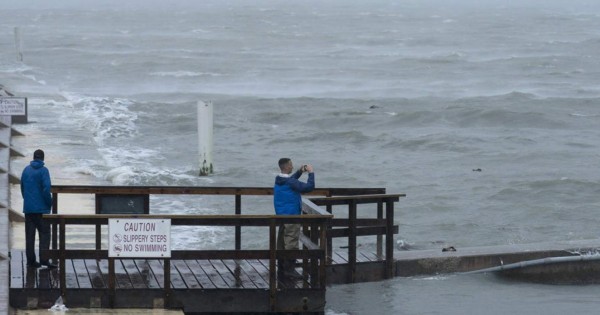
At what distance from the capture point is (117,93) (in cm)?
5275

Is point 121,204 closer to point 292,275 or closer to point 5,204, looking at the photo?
point 292,275

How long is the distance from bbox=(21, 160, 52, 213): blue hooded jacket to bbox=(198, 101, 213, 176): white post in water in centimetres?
1502

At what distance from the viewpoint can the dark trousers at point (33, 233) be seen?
12.0m

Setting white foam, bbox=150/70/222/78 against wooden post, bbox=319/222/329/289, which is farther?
white foam, bbox=150/70/222/78

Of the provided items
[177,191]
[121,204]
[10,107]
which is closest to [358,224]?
[177,191]

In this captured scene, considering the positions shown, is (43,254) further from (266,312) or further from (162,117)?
(162,117)

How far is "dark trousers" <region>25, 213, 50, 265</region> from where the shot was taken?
39.5 feet

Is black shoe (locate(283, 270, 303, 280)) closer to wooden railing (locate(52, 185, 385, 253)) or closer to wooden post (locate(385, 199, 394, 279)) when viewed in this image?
wooden railing (locate(52, 185, 385, 253))

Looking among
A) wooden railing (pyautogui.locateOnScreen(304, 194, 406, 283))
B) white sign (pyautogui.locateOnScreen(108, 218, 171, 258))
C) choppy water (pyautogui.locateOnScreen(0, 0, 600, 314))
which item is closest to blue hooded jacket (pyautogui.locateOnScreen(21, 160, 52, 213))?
white sign (pyautogui.locateOnScreen(108, 218, 171, 258))

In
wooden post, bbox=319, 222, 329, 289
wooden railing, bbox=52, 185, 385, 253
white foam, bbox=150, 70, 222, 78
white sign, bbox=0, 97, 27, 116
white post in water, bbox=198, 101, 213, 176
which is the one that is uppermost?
white foam, bbox=150, 70, 222, 78

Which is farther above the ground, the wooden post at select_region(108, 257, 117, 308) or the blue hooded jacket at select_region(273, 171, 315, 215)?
the blue hooded jacket at select_region(273, 171, 315, 215)

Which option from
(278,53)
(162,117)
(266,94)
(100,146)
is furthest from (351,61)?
(100,146)

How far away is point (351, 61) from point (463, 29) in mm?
52001

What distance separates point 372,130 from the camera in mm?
40500
